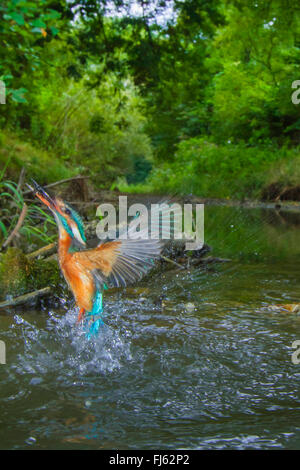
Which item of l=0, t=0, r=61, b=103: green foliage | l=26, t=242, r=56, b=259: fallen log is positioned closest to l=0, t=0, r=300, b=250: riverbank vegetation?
l=0, t=0, r=61, b=103: green foliage

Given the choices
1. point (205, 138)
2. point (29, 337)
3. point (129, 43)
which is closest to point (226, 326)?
point (29, 337)

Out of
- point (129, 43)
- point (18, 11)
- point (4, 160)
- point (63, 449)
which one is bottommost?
point (63, 449)

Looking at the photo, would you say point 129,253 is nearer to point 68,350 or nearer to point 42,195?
point 42,195

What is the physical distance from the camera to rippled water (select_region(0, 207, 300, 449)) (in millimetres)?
1994

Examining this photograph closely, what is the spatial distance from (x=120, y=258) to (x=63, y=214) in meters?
0.43

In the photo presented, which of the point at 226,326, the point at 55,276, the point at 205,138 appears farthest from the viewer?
the point at 205,138

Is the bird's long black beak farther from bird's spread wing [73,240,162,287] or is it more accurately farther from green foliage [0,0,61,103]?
green foliage [0,0,61,103]

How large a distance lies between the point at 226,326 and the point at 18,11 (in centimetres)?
352

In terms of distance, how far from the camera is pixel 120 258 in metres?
2.59

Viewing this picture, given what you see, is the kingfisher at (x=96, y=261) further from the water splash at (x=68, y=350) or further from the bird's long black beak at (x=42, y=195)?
the water splash at (x=68, y=350)

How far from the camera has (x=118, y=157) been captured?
1476 inches

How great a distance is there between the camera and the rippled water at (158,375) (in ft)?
6.54

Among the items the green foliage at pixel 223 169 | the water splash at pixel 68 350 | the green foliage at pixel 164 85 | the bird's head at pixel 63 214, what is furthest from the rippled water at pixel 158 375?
the green foliage at pixel 223 169

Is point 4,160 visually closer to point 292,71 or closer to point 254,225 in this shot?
point 254,225
